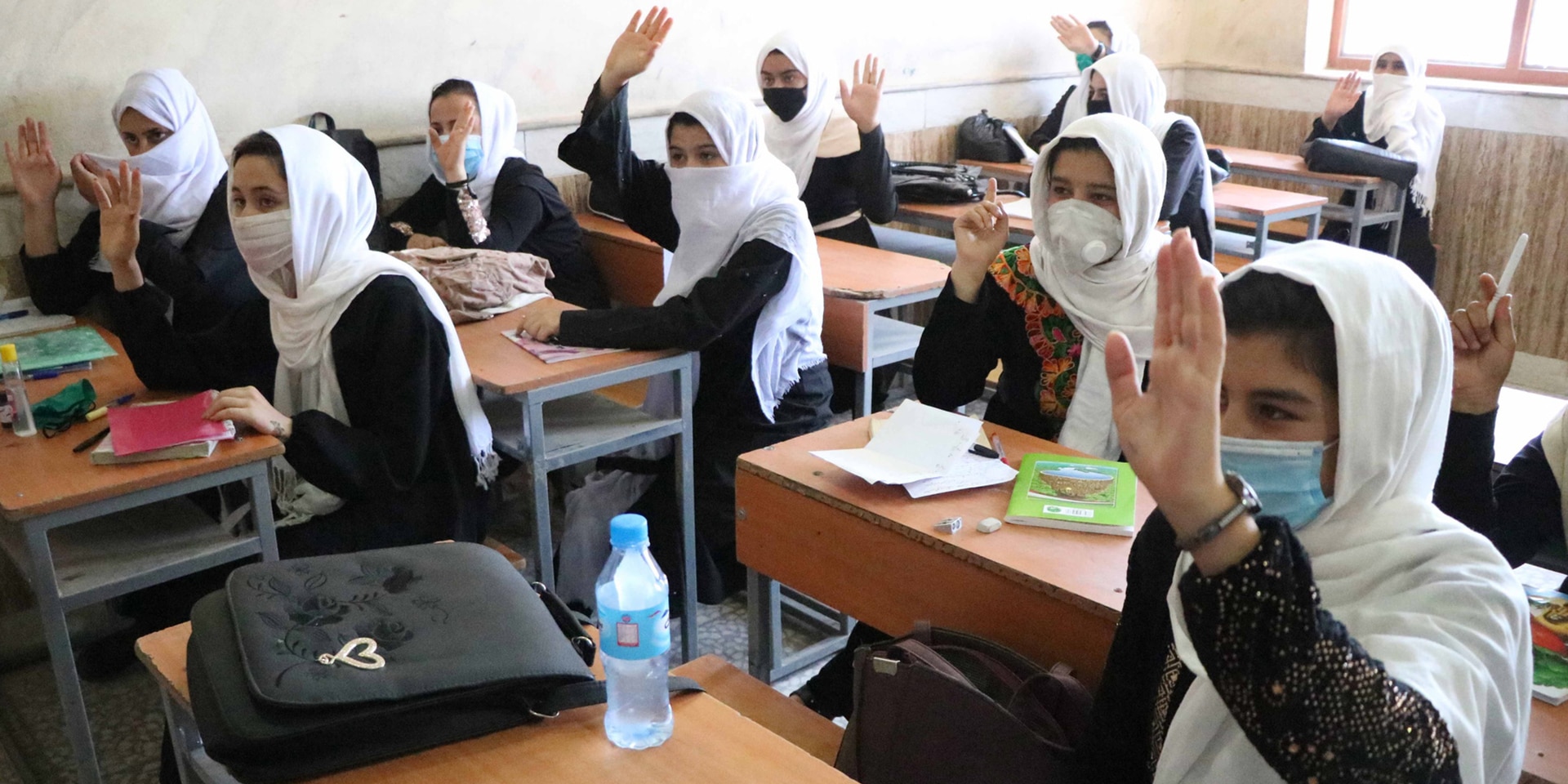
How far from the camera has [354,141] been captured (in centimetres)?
367

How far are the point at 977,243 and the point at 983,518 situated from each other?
2.21ft

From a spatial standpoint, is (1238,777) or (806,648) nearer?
(1238,777)

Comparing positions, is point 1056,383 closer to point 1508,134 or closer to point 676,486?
point 676,486

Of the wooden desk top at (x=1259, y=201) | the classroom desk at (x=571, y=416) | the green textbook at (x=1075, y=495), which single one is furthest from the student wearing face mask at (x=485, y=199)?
the wooden desk top at (x=1259, y=201)

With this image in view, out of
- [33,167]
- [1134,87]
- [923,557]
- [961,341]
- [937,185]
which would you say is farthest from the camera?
[1134,87]

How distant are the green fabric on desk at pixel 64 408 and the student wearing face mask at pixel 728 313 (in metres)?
0.87

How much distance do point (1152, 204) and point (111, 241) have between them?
78.3 inches

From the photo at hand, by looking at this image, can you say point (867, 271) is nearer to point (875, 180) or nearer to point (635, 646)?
point (875, 180)

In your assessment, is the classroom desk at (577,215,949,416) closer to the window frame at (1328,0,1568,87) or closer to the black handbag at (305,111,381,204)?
the black handbag at (305,111,381,204)

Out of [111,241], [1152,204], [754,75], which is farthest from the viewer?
[754,75]

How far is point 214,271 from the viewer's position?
3117 mm

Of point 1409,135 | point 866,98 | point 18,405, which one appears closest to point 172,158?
point 18,405

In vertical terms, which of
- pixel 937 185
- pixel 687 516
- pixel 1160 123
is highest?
pixel 1160 123

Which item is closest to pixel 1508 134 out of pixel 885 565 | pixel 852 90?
pixel 852 90
